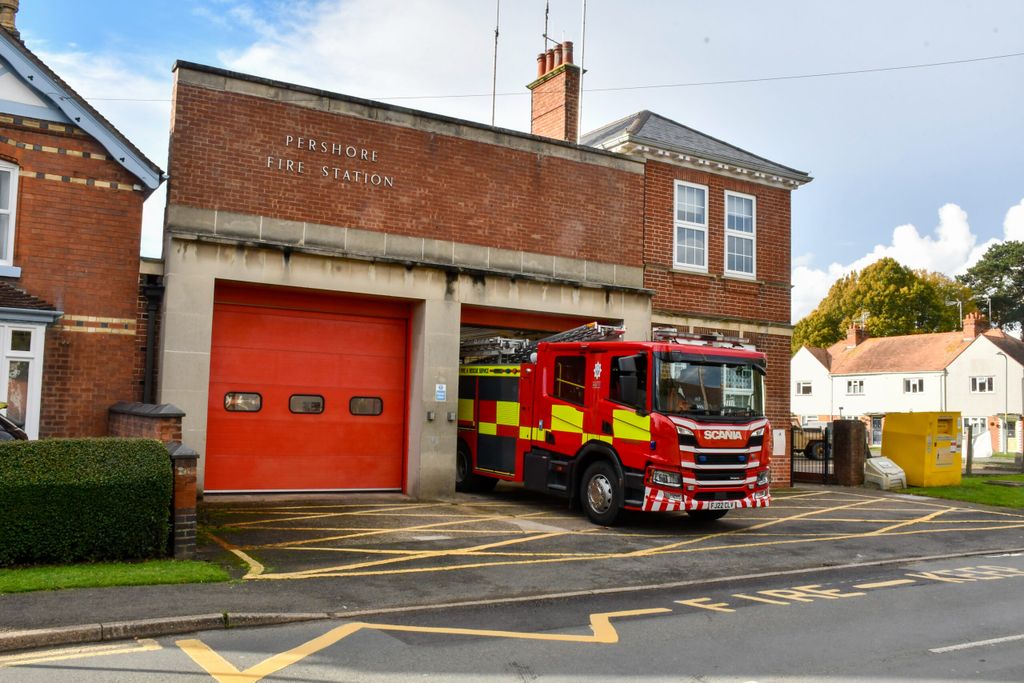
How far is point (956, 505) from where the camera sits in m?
18.2

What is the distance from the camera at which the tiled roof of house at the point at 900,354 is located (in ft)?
176

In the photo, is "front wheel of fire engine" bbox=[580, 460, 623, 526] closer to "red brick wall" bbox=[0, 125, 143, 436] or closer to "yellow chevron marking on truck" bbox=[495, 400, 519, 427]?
"yellow chevron marking on truck" bbox=[495, 400, 519, 427]

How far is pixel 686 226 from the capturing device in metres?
19.2

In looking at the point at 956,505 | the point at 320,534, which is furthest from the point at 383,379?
the point at 956,505

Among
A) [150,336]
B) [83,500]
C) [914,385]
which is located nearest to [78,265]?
[150,336]

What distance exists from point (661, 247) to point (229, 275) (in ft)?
29.3

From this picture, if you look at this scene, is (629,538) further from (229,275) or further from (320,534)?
(229,275)

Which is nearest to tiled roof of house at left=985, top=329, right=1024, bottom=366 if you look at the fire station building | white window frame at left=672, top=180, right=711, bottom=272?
white window frame at left=672, top=180, right=711, bottom=272

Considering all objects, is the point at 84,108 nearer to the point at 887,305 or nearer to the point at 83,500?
the point at 83,500

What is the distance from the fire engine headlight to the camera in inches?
478

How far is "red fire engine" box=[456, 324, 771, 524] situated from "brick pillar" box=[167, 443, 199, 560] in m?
5.81

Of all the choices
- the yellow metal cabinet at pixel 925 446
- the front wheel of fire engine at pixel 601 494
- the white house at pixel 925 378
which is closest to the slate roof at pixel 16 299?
the front wheel of fire engine at pixel 601 494

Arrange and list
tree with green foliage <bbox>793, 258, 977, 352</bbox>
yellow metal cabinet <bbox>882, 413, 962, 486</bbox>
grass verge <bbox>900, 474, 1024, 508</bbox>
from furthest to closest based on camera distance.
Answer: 1. tree with green foliage <bbox>793, 258, 977, 352</bbox>
2. yellow metal cabinet <bbox>882, 413, 962, 486</bbox>
3. grass verge <bbox>900, 474, 1024, 508</bbox>

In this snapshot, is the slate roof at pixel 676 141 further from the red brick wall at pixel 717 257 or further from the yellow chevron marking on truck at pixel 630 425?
the yellow chevron marking on truck at pixel 630 425
